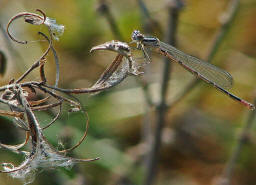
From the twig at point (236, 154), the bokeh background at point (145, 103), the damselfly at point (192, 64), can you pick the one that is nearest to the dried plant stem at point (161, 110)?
the bokeh background at point (145, 103)

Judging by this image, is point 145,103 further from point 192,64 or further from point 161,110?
point 192,64

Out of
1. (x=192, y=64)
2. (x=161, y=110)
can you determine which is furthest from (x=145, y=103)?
(x=192, y=64)

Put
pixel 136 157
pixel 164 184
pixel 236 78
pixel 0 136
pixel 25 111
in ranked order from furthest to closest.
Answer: pixel 236 78
pixel 164 184
pixel 136 157
pixel 0 136
pixel 25 111

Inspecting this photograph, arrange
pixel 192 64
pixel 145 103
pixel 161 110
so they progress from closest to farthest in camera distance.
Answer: pixel 192 64, pixel 161 110, pixel 145 103

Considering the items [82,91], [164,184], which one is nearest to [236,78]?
[164,184]

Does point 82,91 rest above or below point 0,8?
below

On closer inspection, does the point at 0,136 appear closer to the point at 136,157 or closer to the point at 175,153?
the point at 136,157

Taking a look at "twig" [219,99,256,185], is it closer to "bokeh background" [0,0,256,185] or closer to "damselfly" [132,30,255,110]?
"bokeh background" [0,0,256,185]
